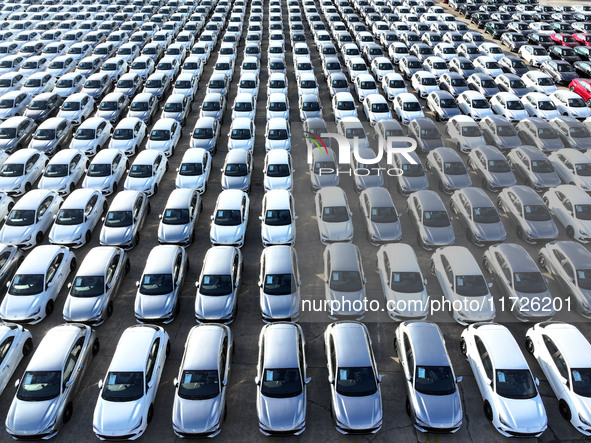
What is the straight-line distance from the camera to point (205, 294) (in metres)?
13.8

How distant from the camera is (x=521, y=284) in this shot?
14.0 metres

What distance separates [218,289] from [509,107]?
20.1m

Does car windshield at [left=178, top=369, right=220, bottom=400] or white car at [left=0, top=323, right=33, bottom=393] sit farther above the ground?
car windshield at [left=178, top=369, right=220, bottom=400]

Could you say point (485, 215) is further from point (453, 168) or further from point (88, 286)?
point (88, 286)

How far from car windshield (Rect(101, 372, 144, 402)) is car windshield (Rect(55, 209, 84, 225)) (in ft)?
25.8

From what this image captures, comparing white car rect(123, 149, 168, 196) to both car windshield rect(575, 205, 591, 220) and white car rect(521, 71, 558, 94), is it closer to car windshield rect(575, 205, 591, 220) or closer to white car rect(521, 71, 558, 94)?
car windshield rect(575, 205, 591, 220)

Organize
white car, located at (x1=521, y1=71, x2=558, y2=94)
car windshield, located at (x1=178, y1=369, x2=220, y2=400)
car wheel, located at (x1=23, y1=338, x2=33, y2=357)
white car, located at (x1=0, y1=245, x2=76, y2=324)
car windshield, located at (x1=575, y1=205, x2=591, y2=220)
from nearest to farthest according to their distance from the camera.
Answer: car windshield, located at (x1=178, y1=369, x2=220, y2=400) → car wheel, located at (x1=23, y1=338, x2=33, y2=357) → white car, located at (x1=0, y1=245, x2=76, y2=324) → car windshield, located at (x1=575, y1=205, x2=591, y2=220) → white car, located at (x1=521, y1=71, x2=558, y2=94)

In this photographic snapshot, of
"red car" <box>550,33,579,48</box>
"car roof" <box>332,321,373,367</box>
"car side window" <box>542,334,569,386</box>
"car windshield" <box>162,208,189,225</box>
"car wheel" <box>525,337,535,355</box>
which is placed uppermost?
"car roof" <box>332,321,373,367</box>

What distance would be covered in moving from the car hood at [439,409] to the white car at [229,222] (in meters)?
8.66

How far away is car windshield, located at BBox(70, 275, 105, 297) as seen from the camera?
13876 mm

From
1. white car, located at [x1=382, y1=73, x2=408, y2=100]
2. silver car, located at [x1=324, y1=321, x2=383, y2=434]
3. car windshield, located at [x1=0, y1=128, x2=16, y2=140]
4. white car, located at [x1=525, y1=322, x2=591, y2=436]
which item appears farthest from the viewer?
white car, located at [x1=382, y1=73, x2=408, y2=100]

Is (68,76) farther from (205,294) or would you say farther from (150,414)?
(150,414)

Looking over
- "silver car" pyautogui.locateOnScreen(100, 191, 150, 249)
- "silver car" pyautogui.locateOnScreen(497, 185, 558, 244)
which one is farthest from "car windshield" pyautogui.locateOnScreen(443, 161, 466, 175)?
"silver car" pyautogui.locateOnScreen(100, 191, 150, 249)

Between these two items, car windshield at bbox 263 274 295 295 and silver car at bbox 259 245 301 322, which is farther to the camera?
car windshield at bbox 263 274 295 295
